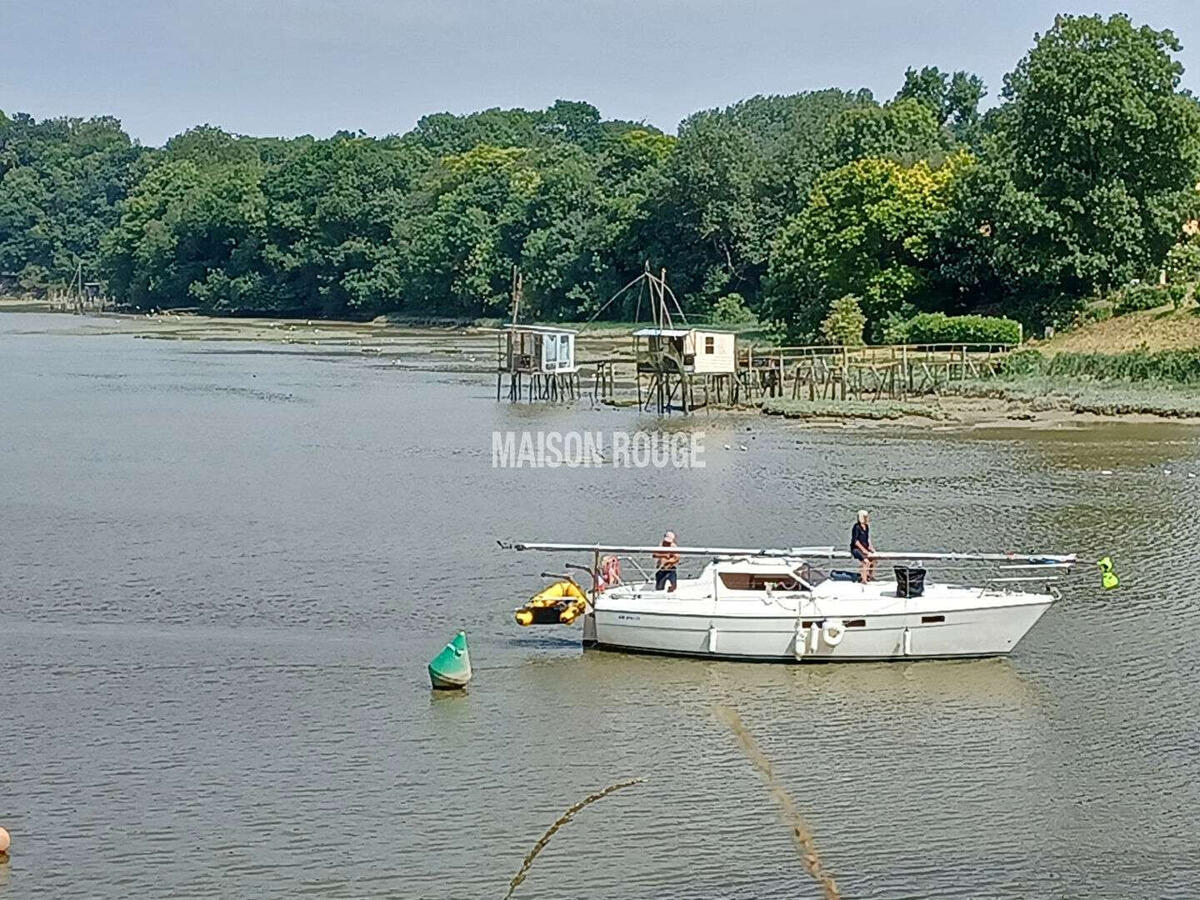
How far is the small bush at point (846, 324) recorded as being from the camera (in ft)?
238

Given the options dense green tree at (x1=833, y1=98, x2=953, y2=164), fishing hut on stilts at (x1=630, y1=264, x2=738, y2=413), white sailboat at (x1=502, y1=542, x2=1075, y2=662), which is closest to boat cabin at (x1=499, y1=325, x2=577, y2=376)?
fishing hut on stilts at (x1=630, y1=264, x2=738, y2=413)

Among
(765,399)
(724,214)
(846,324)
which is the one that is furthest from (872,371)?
(724,214)

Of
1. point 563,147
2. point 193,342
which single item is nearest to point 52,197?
point 563,147

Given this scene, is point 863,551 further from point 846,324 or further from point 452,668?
point 846,324

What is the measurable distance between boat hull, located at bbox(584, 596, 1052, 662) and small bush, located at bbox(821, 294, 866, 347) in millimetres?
48002

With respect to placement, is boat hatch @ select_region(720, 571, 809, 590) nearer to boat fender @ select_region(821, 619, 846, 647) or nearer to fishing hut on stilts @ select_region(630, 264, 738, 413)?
boat fender @ select_region(821, 619, 846, 647)

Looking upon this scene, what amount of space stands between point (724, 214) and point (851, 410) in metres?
52.2

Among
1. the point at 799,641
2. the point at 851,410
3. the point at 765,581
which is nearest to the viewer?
the point at 799,641

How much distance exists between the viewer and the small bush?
72500 mm

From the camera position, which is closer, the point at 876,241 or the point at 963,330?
the point at 963,330

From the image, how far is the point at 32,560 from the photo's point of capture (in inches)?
1282

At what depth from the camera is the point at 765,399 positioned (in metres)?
62.6

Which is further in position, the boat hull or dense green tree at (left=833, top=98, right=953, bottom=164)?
dense green tree at (left=833, top=98, right=953, bottom=164)

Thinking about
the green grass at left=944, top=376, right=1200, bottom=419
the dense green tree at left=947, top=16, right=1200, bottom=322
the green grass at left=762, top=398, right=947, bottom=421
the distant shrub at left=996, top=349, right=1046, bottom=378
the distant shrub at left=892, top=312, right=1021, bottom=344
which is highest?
the dense green tree at left=947, top=16, right=1200, bottom=322
